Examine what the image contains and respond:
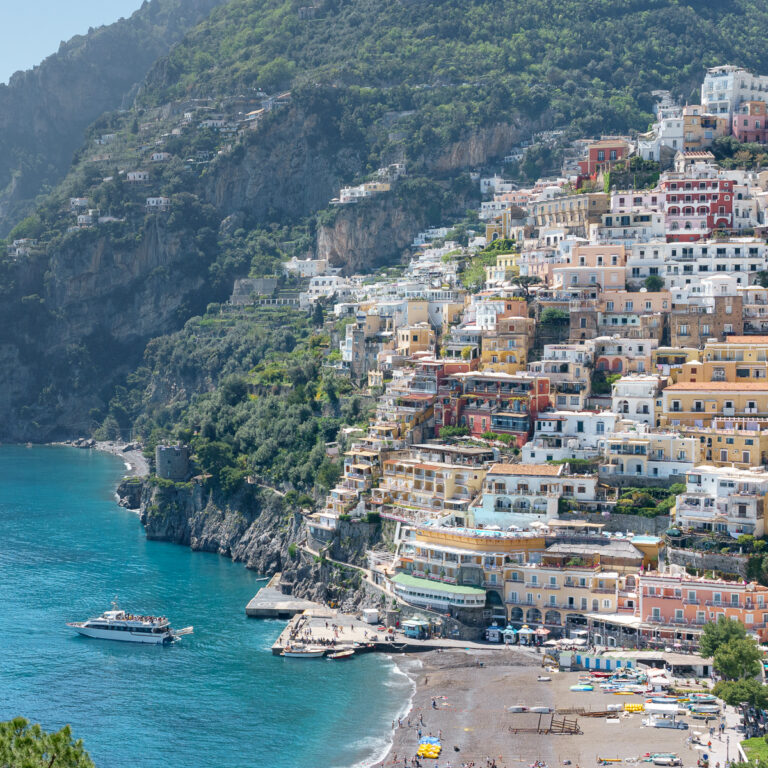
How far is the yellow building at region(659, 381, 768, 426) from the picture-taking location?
72.0 meters

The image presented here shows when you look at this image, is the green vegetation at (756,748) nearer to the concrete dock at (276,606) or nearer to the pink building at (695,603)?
the pink building at (695,603)

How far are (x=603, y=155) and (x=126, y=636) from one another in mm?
50449

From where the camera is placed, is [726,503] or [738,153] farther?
[738,153]

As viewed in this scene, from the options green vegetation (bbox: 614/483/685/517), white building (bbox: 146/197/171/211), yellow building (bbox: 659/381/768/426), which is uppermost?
white building (bbox: 146/197/171/211)

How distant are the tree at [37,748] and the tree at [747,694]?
29898 millimetres

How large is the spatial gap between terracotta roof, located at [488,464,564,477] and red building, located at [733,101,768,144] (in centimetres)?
3988

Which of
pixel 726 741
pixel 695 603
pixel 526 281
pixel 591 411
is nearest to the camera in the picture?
pixel 726 741

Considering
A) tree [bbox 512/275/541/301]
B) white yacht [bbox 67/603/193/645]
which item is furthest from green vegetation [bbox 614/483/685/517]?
tree [bbox 512/275/541/301]

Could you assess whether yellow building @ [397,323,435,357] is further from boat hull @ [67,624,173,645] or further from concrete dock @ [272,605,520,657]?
boat hull @ [67,624,173,645]

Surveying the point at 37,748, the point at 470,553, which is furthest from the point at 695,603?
the point at 37,748

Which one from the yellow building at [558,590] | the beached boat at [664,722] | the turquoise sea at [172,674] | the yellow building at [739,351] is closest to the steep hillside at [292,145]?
the turquoise sea at [172,674]

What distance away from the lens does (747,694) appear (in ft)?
173

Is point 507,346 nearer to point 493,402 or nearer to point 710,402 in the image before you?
point 493,402

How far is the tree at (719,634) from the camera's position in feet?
188
